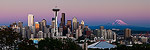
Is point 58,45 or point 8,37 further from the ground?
point 8,37

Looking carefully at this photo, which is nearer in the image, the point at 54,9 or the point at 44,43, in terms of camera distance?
the point at 44,43

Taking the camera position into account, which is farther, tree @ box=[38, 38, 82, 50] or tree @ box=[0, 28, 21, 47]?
tree @ box=[38, 38, 82, 50]

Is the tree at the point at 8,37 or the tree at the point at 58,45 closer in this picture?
the tree at the point at 8,37

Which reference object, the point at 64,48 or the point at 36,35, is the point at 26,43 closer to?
the point at 64,48

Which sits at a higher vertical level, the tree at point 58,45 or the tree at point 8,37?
the tree at point 8,37

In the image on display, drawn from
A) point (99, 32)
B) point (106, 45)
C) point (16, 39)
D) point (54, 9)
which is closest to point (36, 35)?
point (54, 9)

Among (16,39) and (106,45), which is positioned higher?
(16,39)

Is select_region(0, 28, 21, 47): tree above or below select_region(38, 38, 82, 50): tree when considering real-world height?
above

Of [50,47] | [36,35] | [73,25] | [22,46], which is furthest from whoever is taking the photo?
[73,25]

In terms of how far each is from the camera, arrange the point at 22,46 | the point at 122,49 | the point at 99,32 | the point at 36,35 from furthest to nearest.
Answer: the point at 99,32, the point at 36,35, the point at 122,49, the point at 22,46

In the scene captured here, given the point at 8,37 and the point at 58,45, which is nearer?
the point at 8,37
